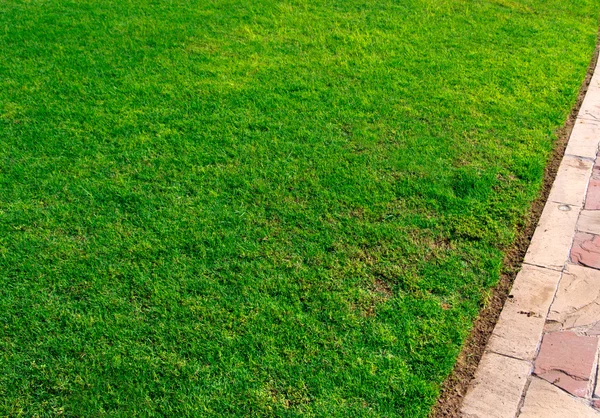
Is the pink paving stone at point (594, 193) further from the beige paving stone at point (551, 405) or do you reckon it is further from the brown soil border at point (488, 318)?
the beige paving stone at point (551, 405)

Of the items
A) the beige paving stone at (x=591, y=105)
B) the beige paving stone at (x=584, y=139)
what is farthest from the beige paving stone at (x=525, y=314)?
the beige paving stone at (x=591, y=105)

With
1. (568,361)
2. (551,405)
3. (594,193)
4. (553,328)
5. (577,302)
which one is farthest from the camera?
(594,193)

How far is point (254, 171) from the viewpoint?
16.3ft

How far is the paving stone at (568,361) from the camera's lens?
11.2 feet

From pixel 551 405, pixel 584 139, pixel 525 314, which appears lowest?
pixel 551 405

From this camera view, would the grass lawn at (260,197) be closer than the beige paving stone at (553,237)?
Yes

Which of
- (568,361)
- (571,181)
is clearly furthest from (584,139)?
(568,361)

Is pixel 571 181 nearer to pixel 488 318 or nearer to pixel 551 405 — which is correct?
pixel 488 318

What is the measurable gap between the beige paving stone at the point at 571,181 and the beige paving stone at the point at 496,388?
1747mm

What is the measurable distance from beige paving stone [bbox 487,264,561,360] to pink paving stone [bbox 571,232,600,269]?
0.26 m

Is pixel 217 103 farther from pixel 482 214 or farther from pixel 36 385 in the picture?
pixel 36 385

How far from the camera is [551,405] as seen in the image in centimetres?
331

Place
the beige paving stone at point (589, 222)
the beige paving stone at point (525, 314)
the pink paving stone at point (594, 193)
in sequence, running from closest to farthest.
Answer: the beige paving stone at point (525, 314), the beige paving stone at point (589, 222), the pink paving stone at point (594, 193)

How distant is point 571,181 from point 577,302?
143 centimetres
